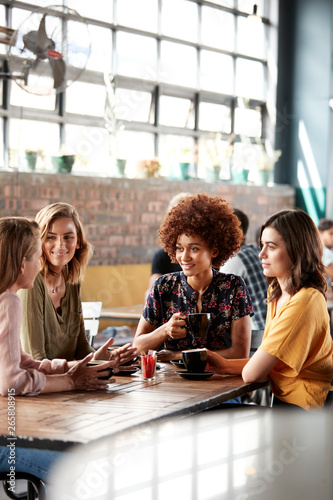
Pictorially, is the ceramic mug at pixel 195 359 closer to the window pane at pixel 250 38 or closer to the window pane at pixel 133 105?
the window pane at pixel 133 105

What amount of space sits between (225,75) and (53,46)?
391 centimetres

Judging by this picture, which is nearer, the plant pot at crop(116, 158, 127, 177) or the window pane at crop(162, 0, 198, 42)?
the plant pot at crop(116, 158, 127, 177)

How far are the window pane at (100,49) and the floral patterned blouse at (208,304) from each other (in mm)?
3990

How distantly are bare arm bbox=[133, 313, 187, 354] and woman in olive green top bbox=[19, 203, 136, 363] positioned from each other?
0.74 feet

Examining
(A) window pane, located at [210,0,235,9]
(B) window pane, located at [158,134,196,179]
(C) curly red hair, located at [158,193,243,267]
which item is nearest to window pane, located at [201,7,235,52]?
(A) window pane, located at [210,0,235,9]

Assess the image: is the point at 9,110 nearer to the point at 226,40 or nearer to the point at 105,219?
the point at 105,219

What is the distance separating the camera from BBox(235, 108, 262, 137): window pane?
8109mm

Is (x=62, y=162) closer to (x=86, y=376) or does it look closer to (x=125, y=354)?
(x=125, y=354)

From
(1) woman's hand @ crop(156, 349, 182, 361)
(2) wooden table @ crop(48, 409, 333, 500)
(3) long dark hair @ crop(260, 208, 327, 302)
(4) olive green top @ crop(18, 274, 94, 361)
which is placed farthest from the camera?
(1) woman's hand @ crop(156, 349, 182, 361)

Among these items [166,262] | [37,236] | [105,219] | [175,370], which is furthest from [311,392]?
[105,219]

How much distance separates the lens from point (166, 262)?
435 centimetres

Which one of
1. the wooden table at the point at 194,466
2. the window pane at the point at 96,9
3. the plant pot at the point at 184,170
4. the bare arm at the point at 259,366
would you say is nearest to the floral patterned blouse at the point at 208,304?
the bare arm at the point at 259,366

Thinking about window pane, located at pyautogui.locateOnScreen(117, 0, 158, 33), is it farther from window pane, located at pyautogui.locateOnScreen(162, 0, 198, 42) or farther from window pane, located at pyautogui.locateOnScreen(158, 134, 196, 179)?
window pane, located at pyautogui.locateOnScreen(158, 134, 196, 179)

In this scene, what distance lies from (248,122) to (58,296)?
590 centimetres
